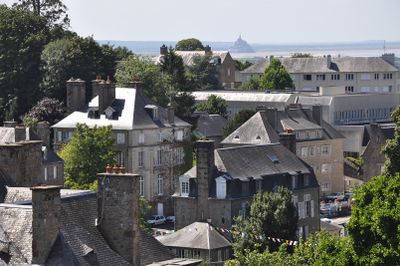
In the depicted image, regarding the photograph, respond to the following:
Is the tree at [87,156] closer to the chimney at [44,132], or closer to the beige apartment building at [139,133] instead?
the chimney at [44,132]

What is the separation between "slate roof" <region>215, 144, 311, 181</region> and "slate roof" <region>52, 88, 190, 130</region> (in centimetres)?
1095

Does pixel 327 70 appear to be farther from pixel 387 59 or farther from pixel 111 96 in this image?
pixel 111 96

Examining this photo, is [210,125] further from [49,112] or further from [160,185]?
[160,185]

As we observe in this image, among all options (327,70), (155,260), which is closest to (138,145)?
(155,260)

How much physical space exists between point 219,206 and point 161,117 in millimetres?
18701

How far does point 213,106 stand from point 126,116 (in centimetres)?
3445

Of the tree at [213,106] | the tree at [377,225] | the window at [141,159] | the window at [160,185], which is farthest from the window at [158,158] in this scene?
the tree at [377,225]

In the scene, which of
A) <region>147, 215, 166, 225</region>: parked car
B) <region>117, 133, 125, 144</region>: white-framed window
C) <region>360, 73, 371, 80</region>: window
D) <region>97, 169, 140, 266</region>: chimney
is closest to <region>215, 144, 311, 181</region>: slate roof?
<region>147, 215, 166, 225</region>: parked car

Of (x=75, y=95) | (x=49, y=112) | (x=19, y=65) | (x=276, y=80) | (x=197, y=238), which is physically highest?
(x=19, y=65)

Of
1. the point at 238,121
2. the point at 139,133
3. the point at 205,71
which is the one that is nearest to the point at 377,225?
the point at 139,133

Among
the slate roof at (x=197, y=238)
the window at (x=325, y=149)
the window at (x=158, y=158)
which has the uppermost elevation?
the window at (x=158, y=158)

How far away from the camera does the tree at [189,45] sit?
195m

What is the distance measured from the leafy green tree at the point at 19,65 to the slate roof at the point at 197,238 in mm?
37758

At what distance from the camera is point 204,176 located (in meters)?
80.6
